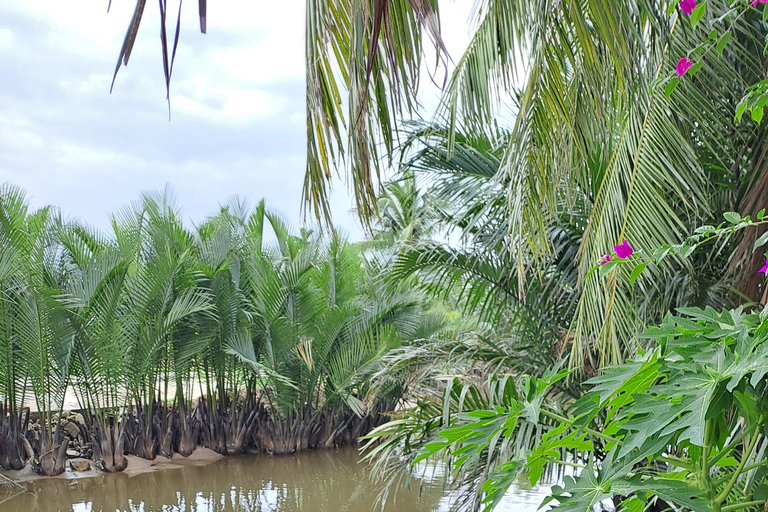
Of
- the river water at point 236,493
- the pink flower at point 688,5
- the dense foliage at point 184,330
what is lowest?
the river water at point 236,493

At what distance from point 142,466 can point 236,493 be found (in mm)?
1856

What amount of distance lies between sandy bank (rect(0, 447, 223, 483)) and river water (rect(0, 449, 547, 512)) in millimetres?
156

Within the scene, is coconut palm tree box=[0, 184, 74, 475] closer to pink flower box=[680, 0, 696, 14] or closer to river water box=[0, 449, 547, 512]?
river water box=[0, 449, 547, 512]

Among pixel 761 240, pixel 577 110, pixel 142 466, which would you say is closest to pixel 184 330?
pixel 142 466

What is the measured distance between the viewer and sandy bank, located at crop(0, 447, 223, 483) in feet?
24.6

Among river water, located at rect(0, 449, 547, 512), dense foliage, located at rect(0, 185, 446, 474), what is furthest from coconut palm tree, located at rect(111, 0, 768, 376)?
dense foliage, located at rect(0, 185, 446, 474)

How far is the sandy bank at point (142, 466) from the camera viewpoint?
24.6 feet

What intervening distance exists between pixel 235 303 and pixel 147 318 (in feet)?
4.55

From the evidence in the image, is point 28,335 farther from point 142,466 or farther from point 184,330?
point 142,466

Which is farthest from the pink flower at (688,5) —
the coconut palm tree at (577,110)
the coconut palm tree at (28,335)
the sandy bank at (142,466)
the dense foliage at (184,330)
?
the sandy bank at (142,466)

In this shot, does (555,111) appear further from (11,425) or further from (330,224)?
(11,425)

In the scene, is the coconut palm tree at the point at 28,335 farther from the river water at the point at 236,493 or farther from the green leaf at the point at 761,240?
the green leaf at the point at 761,240

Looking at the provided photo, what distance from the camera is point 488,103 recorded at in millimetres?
2873

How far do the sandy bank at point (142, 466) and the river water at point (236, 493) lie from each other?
16 cm
